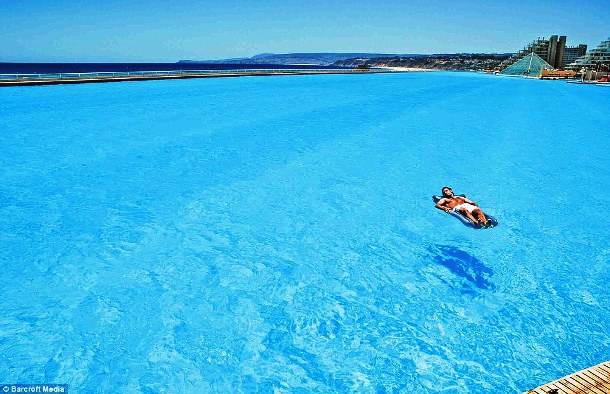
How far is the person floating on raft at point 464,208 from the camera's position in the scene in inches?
371

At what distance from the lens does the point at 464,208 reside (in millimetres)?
9789

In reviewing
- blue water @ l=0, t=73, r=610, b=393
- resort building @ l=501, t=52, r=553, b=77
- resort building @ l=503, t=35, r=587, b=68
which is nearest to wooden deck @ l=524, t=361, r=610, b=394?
blue water @ l=0, t=73, r=610, b=393

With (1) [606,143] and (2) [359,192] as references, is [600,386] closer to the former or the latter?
(2) [359,192]

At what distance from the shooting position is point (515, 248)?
336 inches

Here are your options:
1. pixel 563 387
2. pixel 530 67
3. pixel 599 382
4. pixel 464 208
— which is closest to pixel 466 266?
pixel 464 208

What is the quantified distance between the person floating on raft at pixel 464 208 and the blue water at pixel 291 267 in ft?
1.21

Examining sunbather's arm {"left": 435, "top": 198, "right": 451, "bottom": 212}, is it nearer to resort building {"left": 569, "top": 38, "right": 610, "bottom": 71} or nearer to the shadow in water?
the shadow in water

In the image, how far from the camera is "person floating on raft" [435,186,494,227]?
9.43 metres

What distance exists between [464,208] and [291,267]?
190 inches

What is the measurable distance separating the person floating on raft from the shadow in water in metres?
1.41

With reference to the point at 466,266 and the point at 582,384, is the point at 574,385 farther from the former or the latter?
the point at 466,266

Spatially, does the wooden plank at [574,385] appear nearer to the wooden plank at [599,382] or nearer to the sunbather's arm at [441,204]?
the wooden plank at [599,382]

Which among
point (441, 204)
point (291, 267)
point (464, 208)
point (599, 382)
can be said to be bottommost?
point (291, 267)

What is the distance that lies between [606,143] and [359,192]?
16.1 meters
